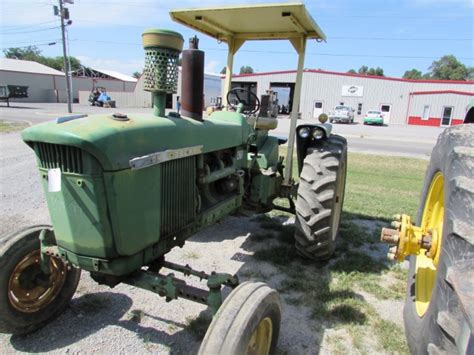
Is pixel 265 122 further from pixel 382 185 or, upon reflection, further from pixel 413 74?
pixel 413 74

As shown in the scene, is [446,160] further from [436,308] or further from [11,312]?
[11,312]

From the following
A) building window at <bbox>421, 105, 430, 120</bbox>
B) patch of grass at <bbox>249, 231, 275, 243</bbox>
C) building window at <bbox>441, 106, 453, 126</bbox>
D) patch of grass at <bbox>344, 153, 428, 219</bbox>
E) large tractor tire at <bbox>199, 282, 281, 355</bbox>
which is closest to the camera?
large tractor tire at <bbox>199, 282, 281, 355</bbox>

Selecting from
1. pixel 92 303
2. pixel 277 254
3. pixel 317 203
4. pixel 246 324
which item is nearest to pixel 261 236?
pixel 277 254

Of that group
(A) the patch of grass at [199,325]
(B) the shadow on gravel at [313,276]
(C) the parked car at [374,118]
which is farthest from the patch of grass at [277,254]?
(C) the parked car at [374,118]

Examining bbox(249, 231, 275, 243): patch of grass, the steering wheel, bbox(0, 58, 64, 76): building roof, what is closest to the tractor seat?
the steering wheel

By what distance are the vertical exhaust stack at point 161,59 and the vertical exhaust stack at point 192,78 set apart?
331mm

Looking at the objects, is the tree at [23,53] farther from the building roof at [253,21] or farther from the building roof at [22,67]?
the building roof at [253,21]

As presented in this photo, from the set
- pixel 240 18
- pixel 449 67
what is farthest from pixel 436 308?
pixel 449 67

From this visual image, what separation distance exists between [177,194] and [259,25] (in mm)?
2446

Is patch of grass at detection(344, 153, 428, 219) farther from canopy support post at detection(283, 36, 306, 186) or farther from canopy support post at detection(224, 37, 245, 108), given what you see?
canopy support post at detection(224, 37, 245, 108)

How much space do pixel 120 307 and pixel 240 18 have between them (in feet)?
9.76

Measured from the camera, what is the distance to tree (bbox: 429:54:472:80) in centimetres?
7888

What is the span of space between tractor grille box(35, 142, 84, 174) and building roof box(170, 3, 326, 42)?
238 centimetres

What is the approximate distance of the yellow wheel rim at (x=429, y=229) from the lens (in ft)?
8.12
